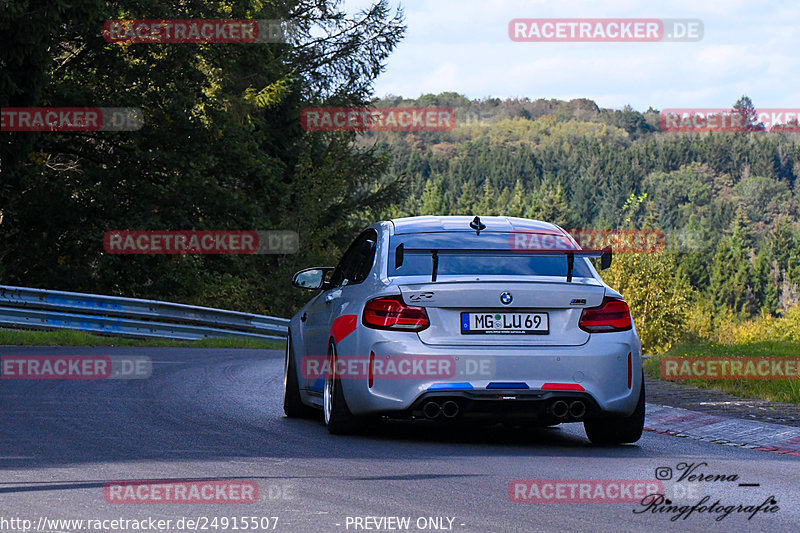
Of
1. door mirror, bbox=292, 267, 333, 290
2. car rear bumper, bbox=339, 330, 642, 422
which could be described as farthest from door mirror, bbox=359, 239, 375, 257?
car rear bumper, bbox=339, 330, 642, 422

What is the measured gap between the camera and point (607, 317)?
8539 millimetres

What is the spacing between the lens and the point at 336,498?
6133mm

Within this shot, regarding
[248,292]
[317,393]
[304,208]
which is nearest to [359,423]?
[317,393]

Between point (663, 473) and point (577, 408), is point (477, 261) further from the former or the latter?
point (663, 473)

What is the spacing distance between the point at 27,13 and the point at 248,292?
15.8m

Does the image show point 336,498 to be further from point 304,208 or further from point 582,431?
point 304,208

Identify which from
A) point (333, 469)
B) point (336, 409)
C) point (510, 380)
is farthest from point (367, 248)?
point (333, 469)

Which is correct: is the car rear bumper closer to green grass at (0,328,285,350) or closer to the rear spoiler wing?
the rear spoiler wing

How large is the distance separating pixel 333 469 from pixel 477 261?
7.40ft

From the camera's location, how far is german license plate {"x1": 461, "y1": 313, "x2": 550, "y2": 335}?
329 inches

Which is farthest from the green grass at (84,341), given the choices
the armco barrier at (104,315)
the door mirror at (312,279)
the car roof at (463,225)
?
the car roof at (463,225)

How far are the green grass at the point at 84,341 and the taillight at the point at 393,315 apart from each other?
12828mm

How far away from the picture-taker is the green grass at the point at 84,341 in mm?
20375

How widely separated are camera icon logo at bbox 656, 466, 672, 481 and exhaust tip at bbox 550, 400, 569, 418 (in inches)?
37.9
